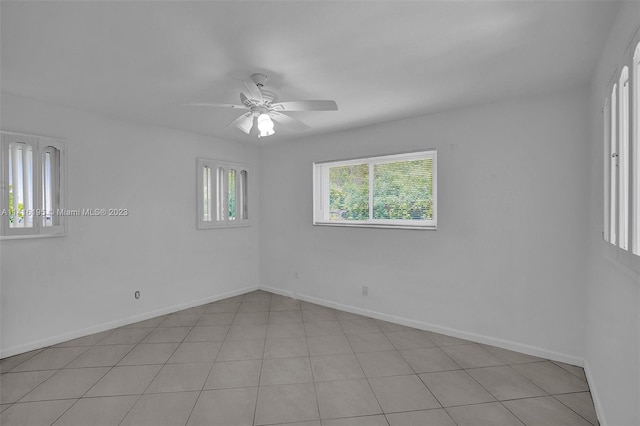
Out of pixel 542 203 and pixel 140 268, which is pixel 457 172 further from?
pixel 140 268

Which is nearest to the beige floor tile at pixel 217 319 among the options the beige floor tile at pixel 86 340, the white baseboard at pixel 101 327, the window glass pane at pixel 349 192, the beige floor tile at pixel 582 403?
the white baseboard at pixel 101 327

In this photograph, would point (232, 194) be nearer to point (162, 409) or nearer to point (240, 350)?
point (240, 350)

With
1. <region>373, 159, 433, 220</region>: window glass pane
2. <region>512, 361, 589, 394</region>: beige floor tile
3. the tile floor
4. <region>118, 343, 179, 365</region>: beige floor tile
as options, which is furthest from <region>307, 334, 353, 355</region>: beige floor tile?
<region>373, 159, 433, 220</region>: window glass pane

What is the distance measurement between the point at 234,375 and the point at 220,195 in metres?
2.66

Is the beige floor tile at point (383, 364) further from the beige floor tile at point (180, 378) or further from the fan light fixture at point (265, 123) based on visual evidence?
the fan light fixture at point (265, 123)

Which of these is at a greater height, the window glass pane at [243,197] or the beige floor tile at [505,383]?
the window glass pane at [243,197]

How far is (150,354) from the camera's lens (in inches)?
109

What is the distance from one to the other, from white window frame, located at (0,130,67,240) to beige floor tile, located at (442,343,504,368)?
154 inches

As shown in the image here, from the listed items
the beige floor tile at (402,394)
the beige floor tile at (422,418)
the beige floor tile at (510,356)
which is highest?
the beige floor tile at (510,356)

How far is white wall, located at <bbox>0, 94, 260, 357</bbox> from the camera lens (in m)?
2.83

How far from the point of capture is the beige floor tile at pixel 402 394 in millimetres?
2045

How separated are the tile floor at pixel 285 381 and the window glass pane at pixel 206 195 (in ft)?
5.04

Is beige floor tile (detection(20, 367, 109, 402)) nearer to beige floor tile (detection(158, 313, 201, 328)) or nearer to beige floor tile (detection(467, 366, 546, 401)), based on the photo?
beige floor tile (detection(158, 313, 201, 328))

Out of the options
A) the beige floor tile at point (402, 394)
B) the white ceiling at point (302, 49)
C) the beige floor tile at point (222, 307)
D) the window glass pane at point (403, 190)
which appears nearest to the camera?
the white ceiling at point (302, 49)
